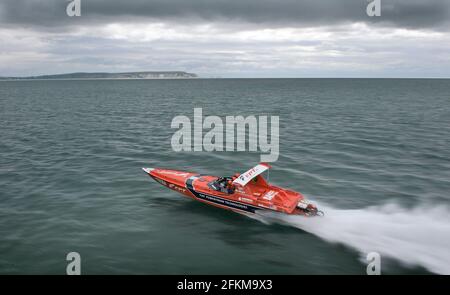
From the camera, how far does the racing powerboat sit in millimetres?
20594

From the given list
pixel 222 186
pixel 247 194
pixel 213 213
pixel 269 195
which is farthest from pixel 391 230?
pixel 213 213

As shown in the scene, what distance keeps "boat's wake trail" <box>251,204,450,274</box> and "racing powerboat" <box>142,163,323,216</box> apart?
0.80 meters

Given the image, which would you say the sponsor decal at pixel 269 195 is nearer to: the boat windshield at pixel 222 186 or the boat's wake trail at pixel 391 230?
the boat's wake trail at pixel 391 230

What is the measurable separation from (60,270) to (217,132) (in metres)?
34.4

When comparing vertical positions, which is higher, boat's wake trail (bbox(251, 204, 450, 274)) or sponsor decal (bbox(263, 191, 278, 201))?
sponsor decal (bbox(263, 191, 278, 201))

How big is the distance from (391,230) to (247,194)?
343 inches

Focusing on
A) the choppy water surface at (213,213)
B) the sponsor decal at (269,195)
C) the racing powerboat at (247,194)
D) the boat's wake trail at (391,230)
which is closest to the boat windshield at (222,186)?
the racing powerboat at (247,194)

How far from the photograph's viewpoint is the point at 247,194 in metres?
21.4

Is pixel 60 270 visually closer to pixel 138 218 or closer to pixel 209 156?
pixel 138 218

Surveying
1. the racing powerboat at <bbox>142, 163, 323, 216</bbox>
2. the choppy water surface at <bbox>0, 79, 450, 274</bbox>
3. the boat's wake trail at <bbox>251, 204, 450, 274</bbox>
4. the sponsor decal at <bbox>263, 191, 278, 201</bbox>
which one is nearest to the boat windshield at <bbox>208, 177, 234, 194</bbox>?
the racing powerboat at <bbox>142, 163, 323, 216</bbox>

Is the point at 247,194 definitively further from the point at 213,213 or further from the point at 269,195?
the point at 213,213

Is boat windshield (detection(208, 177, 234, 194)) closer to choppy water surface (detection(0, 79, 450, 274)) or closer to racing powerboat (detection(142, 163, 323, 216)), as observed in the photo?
racing powerboat (detection(142, 163, 323, 216))

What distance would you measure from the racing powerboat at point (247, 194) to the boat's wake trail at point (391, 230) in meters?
0.80
